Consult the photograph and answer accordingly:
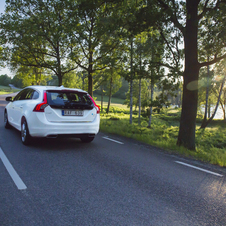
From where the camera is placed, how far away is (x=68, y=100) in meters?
6.59

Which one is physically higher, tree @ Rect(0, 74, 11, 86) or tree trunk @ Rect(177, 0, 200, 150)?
tree @ Rect(0, 74, 11, 86)

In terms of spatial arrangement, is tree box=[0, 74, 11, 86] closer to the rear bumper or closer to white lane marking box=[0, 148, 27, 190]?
the rear bumper

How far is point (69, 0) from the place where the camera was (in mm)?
16031

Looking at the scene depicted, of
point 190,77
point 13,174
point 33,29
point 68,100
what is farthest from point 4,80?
point 13,174

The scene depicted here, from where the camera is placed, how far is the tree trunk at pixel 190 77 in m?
8.04

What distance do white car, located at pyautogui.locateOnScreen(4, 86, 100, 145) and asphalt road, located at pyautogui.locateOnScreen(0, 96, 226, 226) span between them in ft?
1.89

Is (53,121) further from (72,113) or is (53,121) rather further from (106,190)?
(106,190)

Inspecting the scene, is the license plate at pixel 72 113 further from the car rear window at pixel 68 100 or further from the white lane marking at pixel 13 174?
the white lane marking at pixel 13 174

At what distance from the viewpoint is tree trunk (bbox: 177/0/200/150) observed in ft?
26.4

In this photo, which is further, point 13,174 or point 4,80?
point 4,80

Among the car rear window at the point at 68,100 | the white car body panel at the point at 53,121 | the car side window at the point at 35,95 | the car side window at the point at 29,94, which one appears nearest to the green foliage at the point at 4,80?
the car side window at the point at 29,94

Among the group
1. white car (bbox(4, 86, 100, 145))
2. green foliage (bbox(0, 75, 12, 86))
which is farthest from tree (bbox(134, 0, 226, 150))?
green foliage (bbox(0, 75, 12, 86))

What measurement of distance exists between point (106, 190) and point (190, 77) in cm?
586

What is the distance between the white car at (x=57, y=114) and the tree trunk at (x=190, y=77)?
11.1ft
